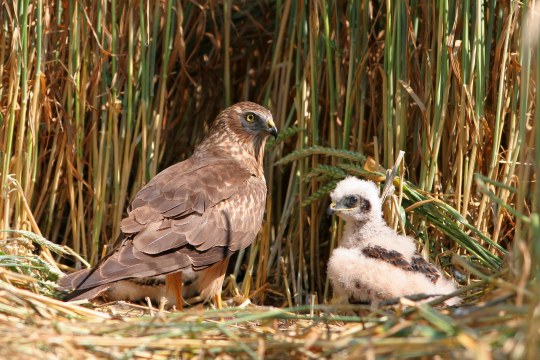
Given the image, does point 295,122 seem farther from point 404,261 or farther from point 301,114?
point 404,261

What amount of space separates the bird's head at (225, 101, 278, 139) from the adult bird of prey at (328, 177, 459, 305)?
1030 millimetres

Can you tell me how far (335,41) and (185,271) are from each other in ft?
5.67

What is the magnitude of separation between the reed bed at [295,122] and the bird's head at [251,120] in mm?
118

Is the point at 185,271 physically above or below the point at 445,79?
below

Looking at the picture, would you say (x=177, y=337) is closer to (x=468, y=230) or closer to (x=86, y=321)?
(x=86, y=321)

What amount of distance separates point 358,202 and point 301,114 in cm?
107

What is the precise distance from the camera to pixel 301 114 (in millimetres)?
5207

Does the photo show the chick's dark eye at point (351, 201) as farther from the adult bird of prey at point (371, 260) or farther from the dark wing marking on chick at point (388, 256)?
the dark wing marking on chick at point (388, 256)

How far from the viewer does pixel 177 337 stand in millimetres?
2869

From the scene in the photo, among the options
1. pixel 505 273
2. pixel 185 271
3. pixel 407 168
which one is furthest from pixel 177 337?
pixel 407 168

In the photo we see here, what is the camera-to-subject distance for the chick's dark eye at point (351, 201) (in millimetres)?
4348

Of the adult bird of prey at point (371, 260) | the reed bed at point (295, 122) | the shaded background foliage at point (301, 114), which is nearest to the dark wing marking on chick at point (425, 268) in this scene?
the adult bird of prey at point (371, 260)

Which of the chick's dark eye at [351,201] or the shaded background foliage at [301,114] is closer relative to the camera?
the chick's dark eye at [351,201]

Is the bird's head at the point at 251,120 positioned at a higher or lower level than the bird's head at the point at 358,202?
higher
